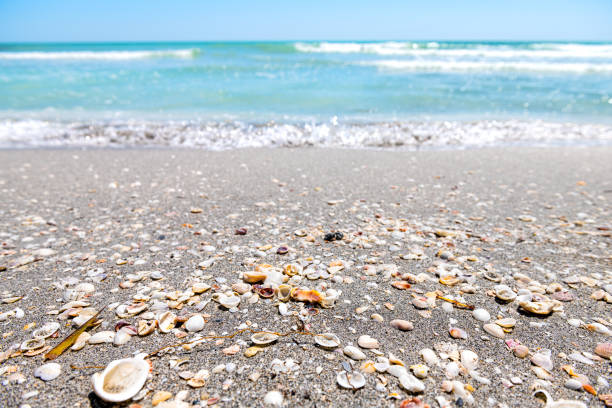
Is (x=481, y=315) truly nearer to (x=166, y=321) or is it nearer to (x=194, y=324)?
(x=194, y=324)

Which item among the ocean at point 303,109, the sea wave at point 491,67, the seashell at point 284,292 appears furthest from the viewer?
the sea wave at point 491,67

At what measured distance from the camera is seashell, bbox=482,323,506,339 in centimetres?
221

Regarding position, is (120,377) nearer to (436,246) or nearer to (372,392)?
(372,392)

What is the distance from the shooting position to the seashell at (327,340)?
206cm

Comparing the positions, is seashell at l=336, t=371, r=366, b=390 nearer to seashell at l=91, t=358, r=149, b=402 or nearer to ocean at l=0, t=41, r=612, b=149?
seashell at l=91, t=358, r=149, b=402

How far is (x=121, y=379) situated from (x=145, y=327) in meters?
0.44

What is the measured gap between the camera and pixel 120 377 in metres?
1.77

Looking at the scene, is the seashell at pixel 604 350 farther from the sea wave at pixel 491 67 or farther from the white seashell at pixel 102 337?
the sea wave at pixel 491 67

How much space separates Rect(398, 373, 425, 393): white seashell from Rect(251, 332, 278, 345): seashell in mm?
701

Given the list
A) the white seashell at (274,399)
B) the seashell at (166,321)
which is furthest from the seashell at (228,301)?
the white seashell at (274,399)

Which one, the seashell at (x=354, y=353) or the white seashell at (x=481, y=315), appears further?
the white seashell at (x=481, y=315)

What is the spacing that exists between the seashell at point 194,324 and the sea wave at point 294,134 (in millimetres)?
5297

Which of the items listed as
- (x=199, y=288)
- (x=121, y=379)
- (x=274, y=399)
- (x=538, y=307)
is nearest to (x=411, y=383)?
(x=274, y=399)

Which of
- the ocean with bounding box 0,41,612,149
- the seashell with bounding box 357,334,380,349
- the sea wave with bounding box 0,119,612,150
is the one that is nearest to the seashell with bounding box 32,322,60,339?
the seashell with bounding box 357,334,380,349
